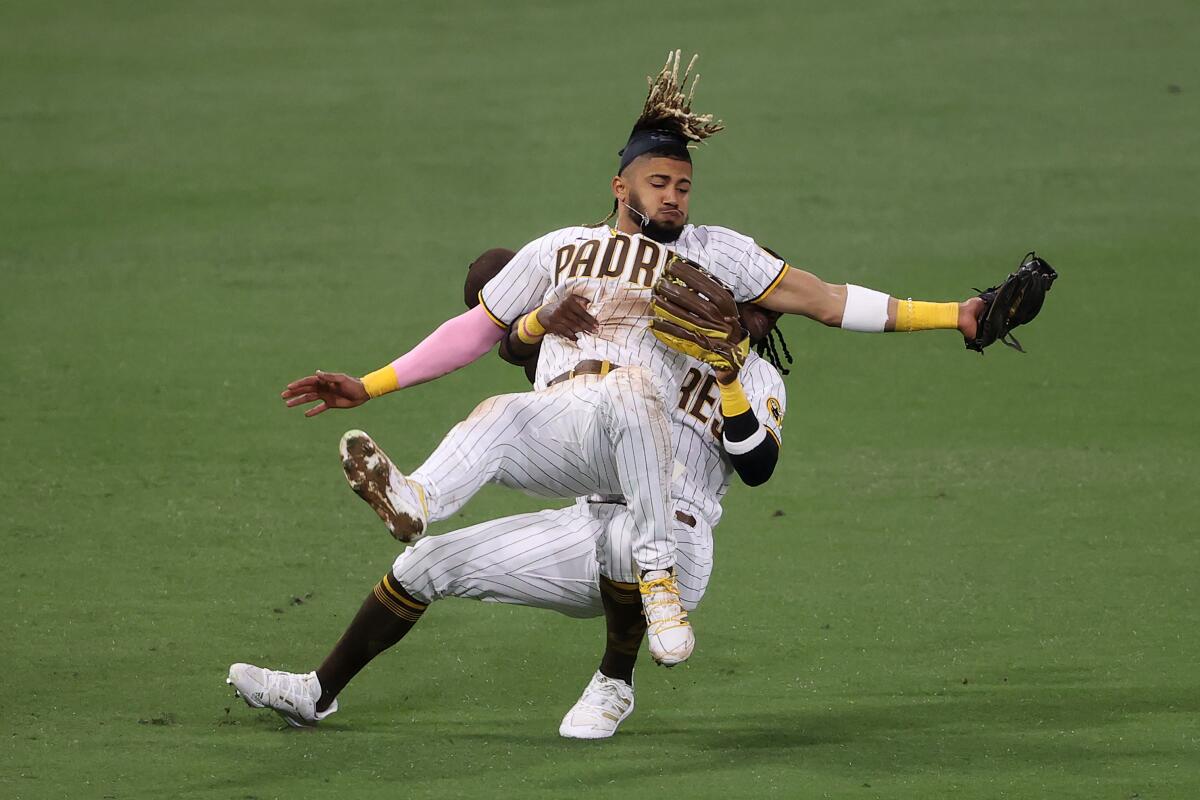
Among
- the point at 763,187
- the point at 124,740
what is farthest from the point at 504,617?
the point at 763,187

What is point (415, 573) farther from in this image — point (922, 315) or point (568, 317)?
point (922, 315)

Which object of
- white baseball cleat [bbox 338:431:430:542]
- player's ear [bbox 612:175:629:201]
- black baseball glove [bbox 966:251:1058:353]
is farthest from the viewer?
player's ear [bbox 612:175:629:201]

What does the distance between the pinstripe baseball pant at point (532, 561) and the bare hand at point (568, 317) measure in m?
0.51

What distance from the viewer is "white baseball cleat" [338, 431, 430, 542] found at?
4.29m

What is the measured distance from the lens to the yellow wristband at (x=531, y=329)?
4848mm

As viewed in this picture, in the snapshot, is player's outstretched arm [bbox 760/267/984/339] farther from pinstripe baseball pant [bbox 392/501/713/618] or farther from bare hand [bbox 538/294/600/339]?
pinstripe baseball pant [bbox 392/501/713/618]

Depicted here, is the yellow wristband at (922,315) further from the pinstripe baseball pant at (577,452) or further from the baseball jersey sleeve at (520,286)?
the baseball jersey sleeve at (520,286)

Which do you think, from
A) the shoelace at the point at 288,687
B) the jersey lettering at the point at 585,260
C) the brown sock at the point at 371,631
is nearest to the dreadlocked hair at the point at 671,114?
the jersey lettering at the point at 585,260

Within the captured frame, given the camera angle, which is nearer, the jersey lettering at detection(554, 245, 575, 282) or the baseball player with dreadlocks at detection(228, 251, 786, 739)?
the baseball player with dreadlocks at detection(228, 251, 786, 739)

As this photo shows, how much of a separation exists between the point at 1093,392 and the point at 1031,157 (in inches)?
142

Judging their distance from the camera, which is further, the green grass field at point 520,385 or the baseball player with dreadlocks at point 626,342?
the green grass field at point 520,385

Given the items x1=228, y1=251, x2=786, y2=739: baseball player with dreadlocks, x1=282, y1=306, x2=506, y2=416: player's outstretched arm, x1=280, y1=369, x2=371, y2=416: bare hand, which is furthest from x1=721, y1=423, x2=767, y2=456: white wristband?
x1=280, y1=369, x2=371, y2=416: bare hand

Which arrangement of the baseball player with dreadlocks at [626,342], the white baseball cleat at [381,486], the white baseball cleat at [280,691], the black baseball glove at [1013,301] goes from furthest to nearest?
the black baseball glove at [1013,301] < the white baseball cleat at [280,691] < the baseball player with dreadlocks at [626,342] < the white baseball cleat at [381,486]

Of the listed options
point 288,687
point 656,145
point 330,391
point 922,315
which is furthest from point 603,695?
point 656,145
